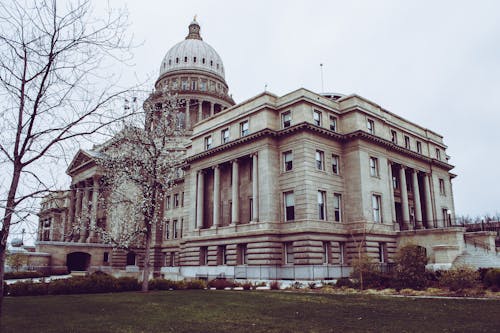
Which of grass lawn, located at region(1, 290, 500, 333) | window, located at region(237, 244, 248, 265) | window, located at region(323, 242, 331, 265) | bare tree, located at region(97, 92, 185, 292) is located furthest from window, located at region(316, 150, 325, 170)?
grass lawn, located at region(1, 290, 500, 333)

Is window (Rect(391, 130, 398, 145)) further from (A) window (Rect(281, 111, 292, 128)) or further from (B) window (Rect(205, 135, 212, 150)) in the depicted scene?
(B) window (Rect(205, 135, 212, 150))

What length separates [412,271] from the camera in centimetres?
2733

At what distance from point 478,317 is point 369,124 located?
3373 centimetres

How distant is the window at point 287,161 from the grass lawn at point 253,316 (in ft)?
75.8

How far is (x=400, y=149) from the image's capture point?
48031 millimetres

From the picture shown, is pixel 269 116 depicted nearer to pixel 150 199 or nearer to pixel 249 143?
pixel 249 143

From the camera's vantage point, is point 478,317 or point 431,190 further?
point 431,190

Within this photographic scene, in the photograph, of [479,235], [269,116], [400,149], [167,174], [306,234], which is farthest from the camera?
[400,149]

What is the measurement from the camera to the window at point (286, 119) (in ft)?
141

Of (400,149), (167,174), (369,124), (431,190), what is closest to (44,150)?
(167,174)

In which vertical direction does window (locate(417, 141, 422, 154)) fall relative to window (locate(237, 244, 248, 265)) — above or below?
above

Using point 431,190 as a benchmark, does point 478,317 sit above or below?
below

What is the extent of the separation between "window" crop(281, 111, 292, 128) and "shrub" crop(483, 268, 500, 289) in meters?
23.0

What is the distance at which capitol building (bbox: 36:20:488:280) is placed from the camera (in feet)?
129
